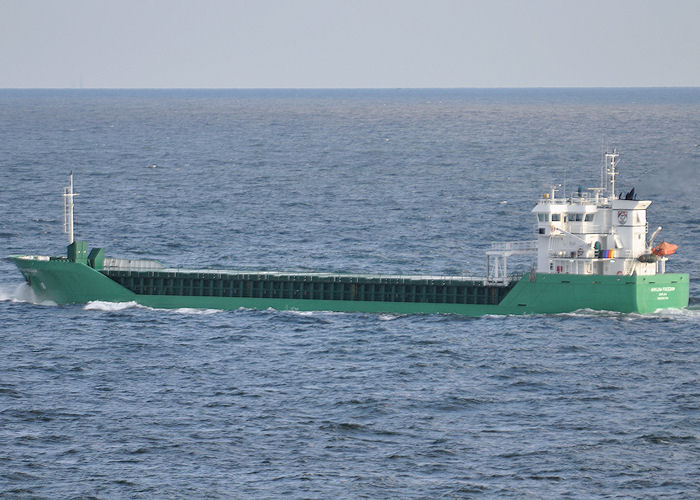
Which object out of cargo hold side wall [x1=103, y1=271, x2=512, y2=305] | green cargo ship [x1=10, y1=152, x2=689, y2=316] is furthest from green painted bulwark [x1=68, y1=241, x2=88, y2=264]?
cargo hold side wall [x1=103, y1=271, x2=512, y2=305]

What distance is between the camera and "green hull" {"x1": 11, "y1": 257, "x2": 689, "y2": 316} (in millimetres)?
80938

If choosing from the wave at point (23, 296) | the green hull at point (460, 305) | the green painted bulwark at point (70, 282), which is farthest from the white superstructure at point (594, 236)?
the wave at point (23, 296)

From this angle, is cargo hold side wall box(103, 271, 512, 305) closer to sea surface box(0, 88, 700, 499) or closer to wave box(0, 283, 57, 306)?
sea surface box(0, 88, 700, 499)

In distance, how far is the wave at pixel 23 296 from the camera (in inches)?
3529

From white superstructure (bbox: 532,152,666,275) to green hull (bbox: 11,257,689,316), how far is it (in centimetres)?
165

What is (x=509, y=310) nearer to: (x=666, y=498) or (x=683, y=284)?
(x=683, y=284)

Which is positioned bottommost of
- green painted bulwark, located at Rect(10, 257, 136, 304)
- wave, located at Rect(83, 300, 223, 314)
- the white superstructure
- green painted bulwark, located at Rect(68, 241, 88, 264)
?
wave, located at Rect(83, 300, 223, 314)

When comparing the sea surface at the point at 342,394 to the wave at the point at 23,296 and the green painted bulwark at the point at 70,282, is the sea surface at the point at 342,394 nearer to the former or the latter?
the wave at the point at 23,296

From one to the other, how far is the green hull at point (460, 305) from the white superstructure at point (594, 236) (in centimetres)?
165

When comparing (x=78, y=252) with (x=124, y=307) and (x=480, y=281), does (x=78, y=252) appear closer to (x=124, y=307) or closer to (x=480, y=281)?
(x=124, y=307)

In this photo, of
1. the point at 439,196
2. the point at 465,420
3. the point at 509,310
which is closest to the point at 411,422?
the point at 465,420

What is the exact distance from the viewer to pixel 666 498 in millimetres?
51344

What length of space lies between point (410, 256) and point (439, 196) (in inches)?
1759

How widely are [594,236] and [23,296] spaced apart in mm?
38440
